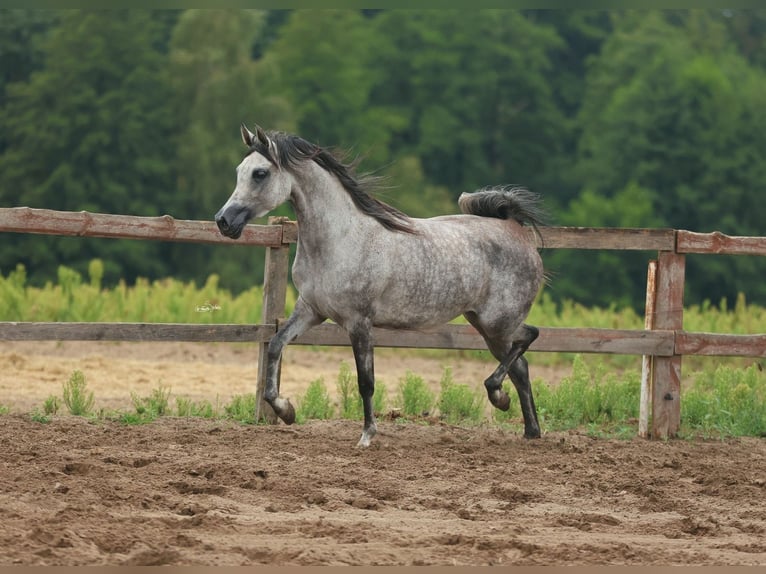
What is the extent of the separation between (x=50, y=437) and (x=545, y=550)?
3.88m

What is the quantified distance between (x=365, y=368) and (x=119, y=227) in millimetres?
2045

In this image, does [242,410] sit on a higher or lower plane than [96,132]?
lower

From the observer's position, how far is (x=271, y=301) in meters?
9.28

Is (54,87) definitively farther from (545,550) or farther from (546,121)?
(545,550)

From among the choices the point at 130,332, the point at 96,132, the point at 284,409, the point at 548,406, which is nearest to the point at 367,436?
the point at 284,409

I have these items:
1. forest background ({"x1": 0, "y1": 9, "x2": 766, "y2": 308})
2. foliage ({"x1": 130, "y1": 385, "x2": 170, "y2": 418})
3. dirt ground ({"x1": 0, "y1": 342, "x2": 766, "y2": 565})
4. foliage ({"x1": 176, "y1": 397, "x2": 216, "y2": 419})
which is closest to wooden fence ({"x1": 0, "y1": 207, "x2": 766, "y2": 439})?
foliage ({"x1": 176, "y1": 397, "x2": 216, "y2": 419})

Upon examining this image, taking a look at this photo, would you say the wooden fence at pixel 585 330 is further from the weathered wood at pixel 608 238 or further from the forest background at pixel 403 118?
the forest background at pixel 403 118

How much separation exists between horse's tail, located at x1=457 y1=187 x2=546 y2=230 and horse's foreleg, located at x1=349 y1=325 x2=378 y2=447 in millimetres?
A: 1523

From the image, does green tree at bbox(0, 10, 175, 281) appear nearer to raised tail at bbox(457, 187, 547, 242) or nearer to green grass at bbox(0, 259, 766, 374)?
green grass at bbox(0, 259, 766, 374)

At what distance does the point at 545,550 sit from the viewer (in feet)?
18.0

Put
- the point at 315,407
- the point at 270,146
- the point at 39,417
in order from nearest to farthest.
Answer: the point at 270,146 → the point at 39,417 → the point at 315,407

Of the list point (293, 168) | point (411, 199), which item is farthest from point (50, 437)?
point (411, 199)

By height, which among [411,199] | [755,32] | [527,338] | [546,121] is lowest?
[527,338]

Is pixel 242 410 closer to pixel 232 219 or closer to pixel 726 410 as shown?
pixel 232 219
